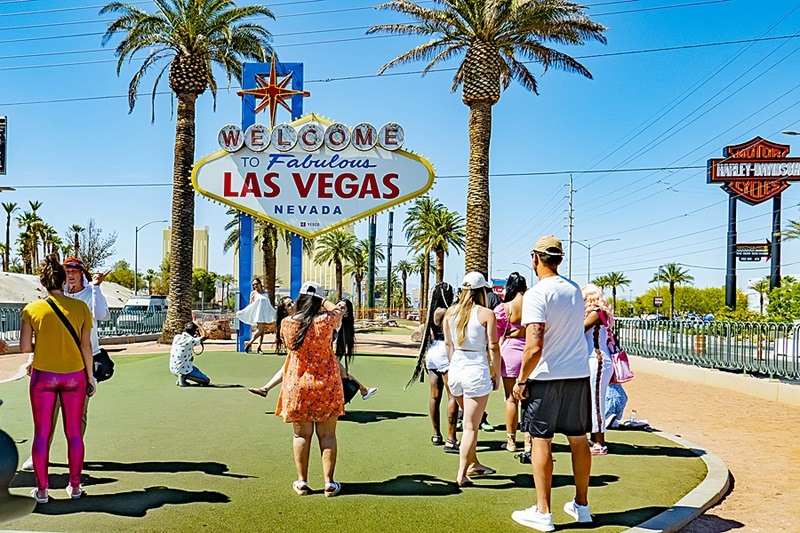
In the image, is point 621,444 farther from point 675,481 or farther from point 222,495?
point 222,495

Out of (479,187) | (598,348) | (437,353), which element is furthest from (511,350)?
(479,187)

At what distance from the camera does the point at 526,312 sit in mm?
4820

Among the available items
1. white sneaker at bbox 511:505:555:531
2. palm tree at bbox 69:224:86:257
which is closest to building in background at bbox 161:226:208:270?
palm tree at bbox 69:224:86:257

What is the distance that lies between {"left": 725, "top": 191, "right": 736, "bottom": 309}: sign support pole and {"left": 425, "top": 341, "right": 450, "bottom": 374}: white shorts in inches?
1893

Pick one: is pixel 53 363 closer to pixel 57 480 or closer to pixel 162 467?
pixel 57 480

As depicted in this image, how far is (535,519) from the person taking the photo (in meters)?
4.84

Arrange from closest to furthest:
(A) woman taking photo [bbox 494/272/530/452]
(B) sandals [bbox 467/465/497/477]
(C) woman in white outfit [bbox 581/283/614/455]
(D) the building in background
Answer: (B) sandals [bbox 467/465/497/477]
(C) woman in white outfit [bbox 581/283/614/455]
(A) woman taking photo [bbox 494/272/530/452]
(D) the building in background

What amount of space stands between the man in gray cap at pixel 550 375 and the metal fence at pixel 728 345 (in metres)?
10.0

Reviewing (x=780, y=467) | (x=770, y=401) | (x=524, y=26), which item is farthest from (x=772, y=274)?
(x=780, y=467)

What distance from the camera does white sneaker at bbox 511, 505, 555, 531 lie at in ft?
15.7

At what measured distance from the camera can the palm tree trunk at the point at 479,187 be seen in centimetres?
2123

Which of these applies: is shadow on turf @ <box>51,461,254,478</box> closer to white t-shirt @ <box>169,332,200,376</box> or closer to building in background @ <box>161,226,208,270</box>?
white t-shirt @ <box>169,332,200,376</box>

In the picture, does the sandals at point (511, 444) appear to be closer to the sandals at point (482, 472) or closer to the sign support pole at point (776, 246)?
the sandals at point (482, 472)

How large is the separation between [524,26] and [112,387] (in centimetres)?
1539
